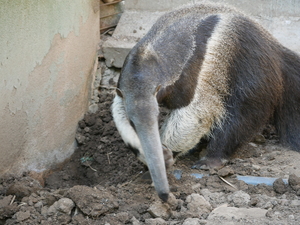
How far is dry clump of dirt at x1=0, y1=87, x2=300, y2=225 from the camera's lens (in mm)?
4301

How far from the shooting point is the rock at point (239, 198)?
459 cm

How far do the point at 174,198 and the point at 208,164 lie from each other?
1492 mm

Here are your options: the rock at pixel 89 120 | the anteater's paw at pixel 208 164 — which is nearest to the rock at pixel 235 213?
the anteater's paw at pixel 208 164

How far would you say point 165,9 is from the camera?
28.5ft

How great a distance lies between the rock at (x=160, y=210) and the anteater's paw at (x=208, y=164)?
154cm

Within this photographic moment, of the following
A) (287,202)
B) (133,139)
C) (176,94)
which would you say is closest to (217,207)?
(287,202)

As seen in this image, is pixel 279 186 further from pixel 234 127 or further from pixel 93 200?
pixel 93 200

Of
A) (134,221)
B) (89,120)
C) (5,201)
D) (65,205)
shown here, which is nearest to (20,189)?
(5,201)

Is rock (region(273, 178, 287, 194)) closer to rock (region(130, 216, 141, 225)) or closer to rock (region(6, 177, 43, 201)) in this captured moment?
rock (region(130, 216, 141, 225))

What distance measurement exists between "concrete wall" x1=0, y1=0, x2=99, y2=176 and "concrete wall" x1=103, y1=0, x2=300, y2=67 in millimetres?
776

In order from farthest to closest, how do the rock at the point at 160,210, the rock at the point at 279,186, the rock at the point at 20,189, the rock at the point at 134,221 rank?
the rock at the point at 20,189, the rock at the point at 279,186, the rock at the point at 160,210, the rock at the point at 134,221

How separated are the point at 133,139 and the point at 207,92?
141 cm

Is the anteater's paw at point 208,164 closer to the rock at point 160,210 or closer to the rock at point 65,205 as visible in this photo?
the rock at point 160,210

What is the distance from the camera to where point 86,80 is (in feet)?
23.5
